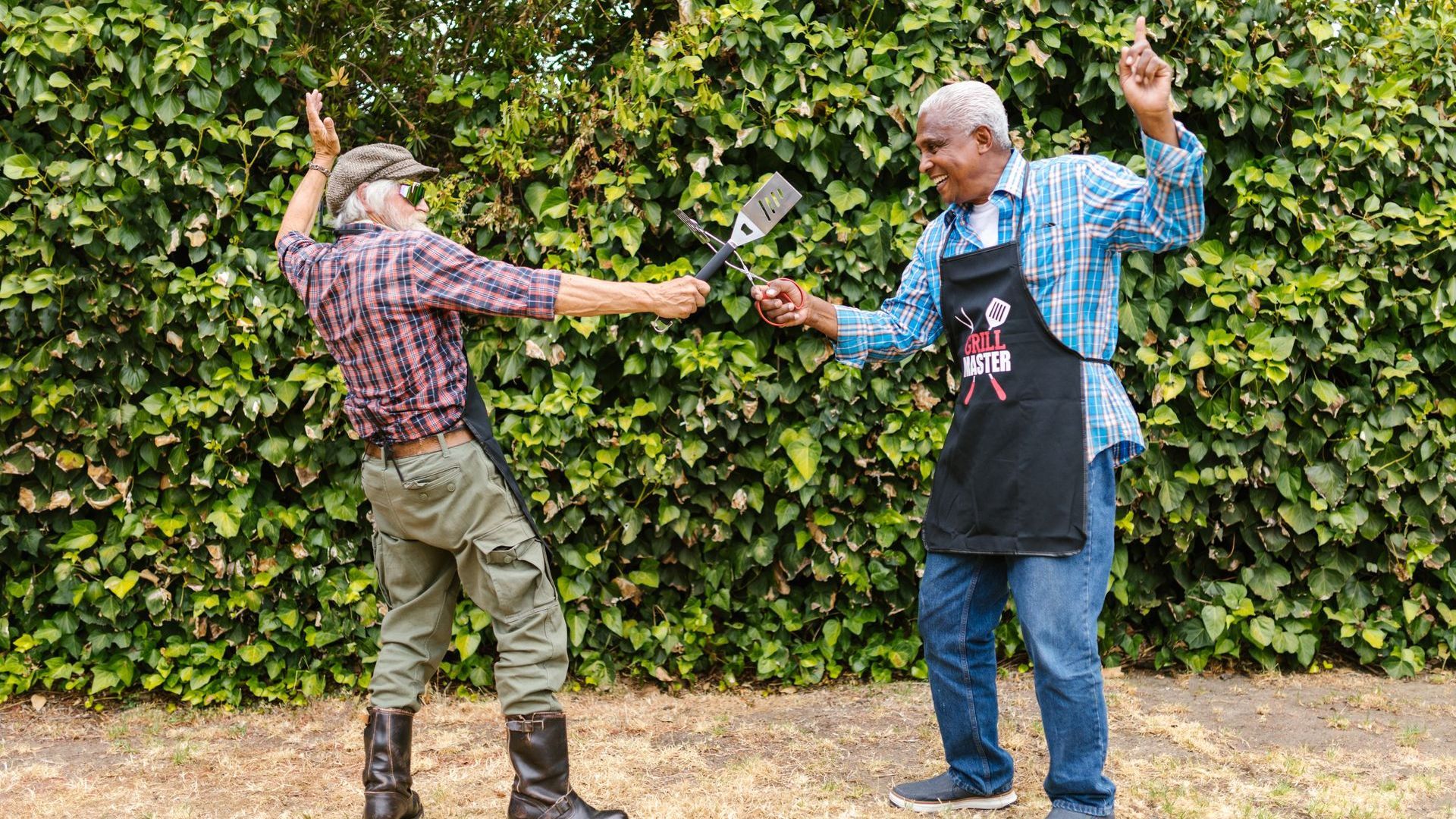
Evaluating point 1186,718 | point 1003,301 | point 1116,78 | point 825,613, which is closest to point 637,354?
point 825,613

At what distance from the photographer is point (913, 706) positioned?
4.32 m

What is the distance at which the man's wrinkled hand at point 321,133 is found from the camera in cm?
349

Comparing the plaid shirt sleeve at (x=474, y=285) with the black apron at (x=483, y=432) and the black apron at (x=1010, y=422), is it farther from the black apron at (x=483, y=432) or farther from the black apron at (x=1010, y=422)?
the black apron at (x=1010, y=422)

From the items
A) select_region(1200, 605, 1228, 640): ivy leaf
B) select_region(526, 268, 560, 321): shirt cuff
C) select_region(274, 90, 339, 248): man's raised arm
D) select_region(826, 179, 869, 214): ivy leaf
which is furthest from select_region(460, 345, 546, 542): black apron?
select_region(1200, 605, 1228, 640): ivy leaf

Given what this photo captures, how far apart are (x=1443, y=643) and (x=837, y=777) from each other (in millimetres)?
2759

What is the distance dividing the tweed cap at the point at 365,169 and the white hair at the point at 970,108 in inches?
56.9

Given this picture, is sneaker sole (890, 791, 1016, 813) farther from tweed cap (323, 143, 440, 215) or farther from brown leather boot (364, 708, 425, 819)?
tweed cap (323, 143, 440, 215)

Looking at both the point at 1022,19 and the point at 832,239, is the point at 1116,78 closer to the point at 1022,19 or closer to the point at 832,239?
the point at 1022,19

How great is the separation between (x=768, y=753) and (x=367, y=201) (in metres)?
2.18

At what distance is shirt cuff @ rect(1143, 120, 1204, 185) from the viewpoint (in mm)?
2670

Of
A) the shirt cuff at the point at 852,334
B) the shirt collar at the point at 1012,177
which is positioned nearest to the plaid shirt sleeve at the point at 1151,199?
the shirt collar at the point at 1012,177

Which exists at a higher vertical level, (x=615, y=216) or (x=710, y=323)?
(x=615, y=216)

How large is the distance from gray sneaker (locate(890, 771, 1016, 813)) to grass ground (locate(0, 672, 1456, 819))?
0.04 meters

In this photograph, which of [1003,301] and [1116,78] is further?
[1116,78]
